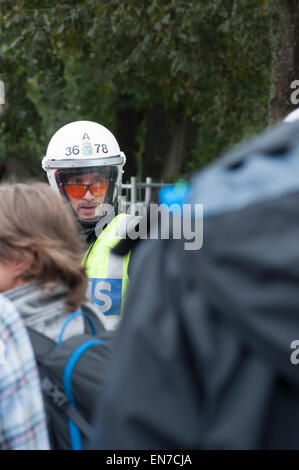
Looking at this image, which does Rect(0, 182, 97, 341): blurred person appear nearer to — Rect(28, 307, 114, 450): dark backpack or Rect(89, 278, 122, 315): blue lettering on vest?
Rect(28, 307, 114, 450): dark backpack

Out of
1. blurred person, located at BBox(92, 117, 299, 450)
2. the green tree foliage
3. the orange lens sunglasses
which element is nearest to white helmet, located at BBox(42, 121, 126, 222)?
the orange lens sunglasses

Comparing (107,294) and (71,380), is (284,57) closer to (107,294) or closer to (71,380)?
(107,294)

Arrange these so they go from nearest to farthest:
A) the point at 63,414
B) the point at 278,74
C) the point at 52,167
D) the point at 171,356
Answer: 1. the point at 171,356
2. the point at 63,414
3. the point at 52,167
4. the point at 278,74

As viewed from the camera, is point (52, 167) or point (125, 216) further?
point (52, 167)

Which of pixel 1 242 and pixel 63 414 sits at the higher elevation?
pixel 1 242

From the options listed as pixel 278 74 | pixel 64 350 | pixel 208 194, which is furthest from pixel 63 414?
pixel 278 74

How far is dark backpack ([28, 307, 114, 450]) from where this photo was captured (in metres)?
1.57

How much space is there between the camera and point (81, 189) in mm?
3582

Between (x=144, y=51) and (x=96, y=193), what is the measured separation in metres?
6.40

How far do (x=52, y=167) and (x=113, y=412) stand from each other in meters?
2.99

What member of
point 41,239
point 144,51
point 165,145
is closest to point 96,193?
point 41,239
